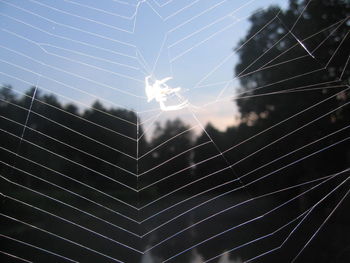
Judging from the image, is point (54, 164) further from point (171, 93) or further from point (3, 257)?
point (171, 93)

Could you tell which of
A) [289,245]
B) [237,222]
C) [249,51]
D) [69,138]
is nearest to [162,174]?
[69,138]

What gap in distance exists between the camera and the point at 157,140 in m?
2.47

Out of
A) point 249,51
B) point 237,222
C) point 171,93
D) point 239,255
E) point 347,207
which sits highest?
point 249,51

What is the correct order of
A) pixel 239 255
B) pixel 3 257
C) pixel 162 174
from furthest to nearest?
pixel 239 255
pixel 3 257
pixel 162 174

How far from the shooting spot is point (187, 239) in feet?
13.2

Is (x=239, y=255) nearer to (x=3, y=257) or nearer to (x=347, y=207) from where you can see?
(x=347, y=207)

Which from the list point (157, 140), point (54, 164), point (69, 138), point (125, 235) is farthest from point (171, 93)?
point (125, 235)

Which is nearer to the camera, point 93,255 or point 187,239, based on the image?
point 93,255

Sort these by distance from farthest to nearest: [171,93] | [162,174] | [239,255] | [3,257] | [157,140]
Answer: [239,255] < [3,257] < [162,174] < [157,140] < [171,93]

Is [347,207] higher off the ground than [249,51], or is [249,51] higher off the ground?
[249,51]

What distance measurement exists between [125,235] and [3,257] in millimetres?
1567

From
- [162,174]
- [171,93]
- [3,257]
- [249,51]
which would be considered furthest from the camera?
[249,51]

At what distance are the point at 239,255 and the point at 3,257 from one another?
2.28m

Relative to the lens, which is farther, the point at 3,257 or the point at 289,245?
the point at 289,245
